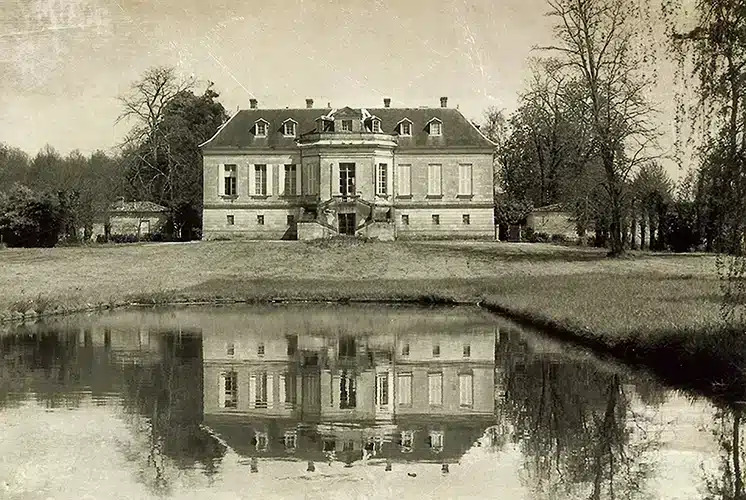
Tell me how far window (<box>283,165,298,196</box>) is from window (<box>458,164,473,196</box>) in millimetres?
8067

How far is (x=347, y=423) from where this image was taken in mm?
11406

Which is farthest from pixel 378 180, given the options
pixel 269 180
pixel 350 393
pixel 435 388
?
pixel 350 393

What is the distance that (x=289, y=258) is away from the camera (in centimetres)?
3981

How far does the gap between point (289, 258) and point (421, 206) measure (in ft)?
36.9

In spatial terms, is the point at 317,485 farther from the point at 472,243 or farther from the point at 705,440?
the point at 472,243

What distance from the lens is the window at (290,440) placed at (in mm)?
9898

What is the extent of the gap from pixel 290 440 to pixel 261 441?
0.30m

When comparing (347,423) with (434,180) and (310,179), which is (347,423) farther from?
(434,180)

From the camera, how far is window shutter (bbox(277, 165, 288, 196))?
49.4 m

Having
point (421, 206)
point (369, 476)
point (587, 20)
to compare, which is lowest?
point (369, 476)

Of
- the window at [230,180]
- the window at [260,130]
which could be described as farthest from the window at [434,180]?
the window at [230,180]

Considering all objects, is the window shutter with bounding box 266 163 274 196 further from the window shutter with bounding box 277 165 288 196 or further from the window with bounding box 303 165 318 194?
the window with bounding box 303 165 318 194

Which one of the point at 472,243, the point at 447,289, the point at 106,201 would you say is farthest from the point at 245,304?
the point at 106,201

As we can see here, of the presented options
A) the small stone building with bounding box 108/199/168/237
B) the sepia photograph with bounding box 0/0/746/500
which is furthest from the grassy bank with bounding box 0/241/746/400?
the small stone building with bounding box 108/199/168/237
